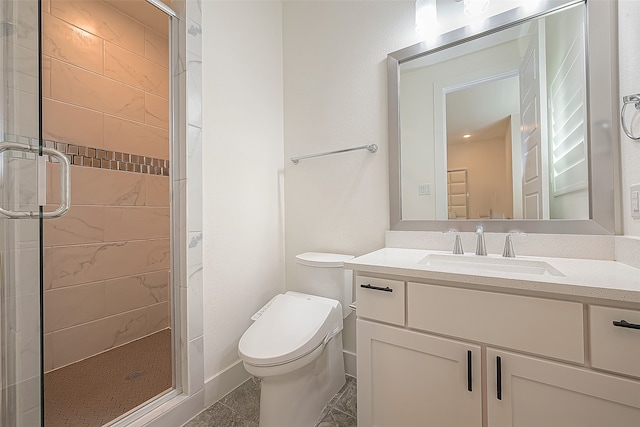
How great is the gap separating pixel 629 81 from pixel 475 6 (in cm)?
70

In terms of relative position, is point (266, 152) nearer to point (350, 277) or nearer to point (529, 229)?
point (350, 277)

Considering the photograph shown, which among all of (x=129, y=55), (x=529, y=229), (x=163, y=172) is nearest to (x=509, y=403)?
(x=529, y=229)

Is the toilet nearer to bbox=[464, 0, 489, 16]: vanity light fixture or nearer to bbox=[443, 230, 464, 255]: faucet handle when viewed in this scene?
bbox=[443, 230, 464, 255]: faucet handle

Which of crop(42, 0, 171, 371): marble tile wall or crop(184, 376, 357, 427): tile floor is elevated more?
crop(42, 0, 171, 371): marble tile wall

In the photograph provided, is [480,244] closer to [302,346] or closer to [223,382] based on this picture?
[302,346]

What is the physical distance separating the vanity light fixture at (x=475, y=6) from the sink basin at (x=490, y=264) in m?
1.14

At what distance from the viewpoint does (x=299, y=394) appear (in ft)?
4.09

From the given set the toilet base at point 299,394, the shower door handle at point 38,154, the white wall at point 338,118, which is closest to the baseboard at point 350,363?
the white wall at point 338,118

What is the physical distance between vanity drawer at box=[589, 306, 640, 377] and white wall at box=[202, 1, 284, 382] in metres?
1.50

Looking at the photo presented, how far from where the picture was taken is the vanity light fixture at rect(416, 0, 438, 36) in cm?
139

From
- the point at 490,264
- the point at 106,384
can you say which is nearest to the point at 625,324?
the point at 490,264

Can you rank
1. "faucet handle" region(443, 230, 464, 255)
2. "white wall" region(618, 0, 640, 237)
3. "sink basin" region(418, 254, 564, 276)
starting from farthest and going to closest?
"faucet handle" region(443, 230, 464, 255)
"sink basin" region(418, 254, 564, 276)
"white wall" region(618, 0, 640, 237)

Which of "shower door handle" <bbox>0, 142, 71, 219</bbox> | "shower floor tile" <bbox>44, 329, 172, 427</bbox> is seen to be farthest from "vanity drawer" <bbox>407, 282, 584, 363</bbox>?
"shower floor tile" <bbox>44, 329, 172, 427</bbox>

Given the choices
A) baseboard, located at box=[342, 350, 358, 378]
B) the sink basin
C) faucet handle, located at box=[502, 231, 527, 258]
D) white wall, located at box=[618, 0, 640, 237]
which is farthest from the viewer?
baseboard, located at box=[342, 350, 358, 378]
